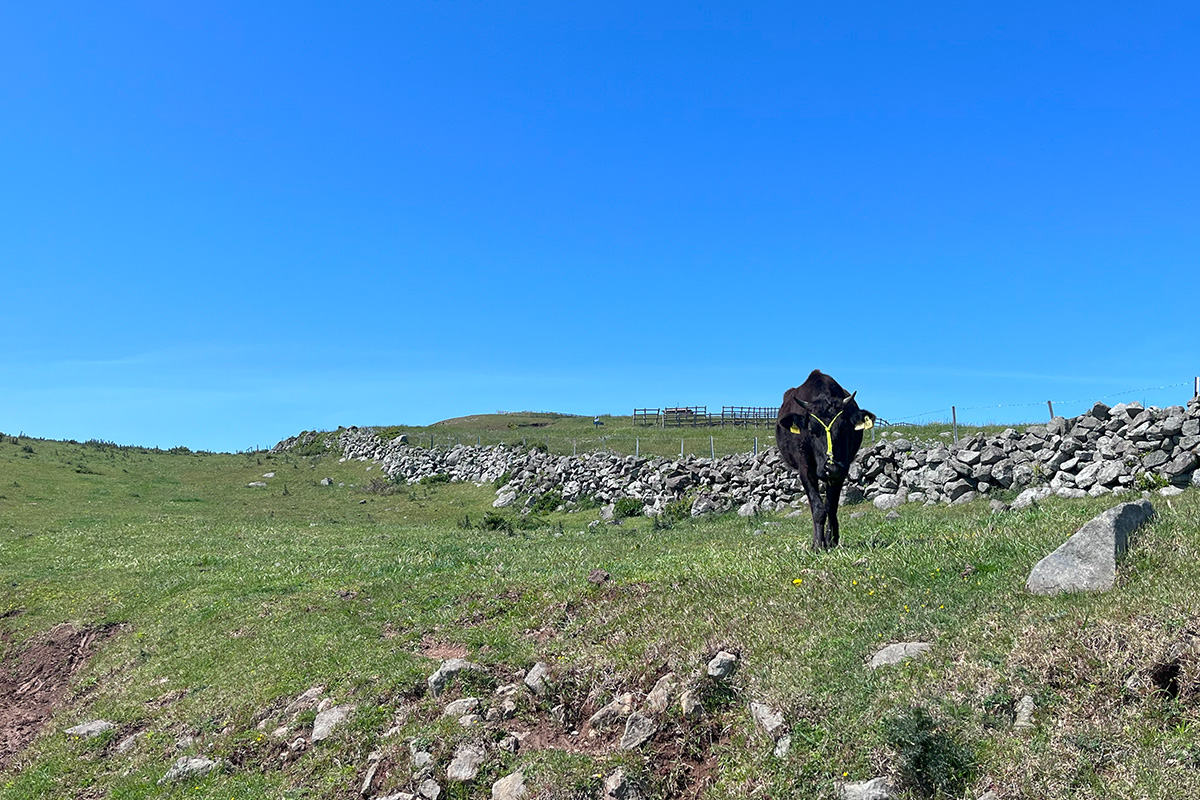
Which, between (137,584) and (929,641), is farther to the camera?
(137,584)

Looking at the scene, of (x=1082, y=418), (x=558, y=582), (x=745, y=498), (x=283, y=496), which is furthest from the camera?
(x=283, y=496)

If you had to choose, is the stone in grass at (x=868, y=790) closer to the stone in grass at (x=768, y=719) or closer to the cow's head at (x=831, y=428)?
the stone in grass at (x=768, y=719)

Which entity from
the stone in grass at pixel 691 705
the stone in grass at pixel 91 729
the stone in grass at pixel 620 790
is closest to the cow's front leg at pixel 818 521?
the stone in grass at pixel 691 705

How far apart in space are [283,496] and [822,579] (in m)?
33.4

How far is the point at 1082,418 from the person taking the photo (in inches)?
757

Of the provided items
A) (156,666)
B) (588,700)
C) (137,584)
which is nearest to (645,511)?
(137,584)

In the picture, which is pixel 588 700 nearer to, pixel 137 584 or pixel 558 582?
pixel 558 582

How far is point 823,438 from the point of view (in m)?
13.2

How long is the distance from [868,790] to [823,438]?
25.9ft

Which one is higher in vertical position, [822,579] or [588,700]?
[822,579]

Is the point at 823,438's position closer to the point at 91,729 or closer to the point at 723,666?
the point at 723,666

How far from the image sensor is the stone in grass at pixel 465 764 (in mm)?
7602

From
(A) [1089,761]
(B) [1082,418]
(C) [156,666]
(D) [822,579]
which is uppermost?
(B) [1082,418]

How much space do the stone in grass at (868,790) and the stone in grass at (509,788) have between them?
286cm
